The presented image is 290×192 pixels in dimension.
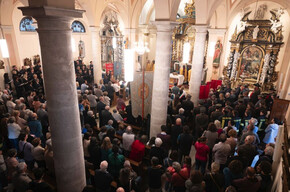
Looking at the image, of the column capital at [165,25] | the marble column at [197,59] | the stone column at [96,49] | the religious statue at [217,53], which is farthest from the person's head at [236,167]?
the religious statue at [217,53]

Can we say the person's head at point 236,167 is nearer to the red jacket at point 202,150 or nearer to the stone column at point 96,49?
the red jacket at point 202,150

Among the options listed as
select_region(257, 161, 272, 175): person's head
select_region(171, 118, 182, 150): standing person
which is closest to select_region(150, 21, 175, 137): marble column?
select_region(171, 118, 182, 150): standing person

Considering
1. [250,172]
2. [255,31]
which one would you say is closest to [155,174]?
[250,172]

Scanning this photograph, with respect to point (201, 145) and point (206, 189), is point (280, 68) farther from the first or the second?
point (206, 189)

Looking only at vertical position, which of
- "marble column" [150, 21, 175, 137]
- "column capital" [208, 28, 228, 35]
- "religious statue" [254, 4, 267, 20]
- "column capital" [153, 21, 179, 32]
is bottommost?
"marble column" [150, 21, 175, 137]

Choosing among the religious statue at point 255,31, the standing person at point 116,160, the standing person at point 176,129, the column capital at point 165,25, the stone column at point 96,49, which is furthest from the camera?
the religious statue at point 255,31

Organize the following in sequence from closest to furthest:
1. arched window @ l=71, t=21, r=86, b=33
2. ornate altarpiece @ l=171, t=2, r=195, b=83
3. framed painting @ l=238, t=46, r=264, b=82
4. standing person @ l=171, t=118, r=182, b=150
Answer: standing person @ l=171, t=118, r=182, b=150, framed painting @ l=238, t=46, r=264, b=82, ornate altarpiece @ l=171, t=2, r=195, b=83, arched window @ l=71, t=21, r=86, b=33

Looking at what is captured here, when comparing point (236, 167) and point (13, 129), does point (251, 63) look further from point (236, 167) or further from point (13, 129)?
point (13, 129)

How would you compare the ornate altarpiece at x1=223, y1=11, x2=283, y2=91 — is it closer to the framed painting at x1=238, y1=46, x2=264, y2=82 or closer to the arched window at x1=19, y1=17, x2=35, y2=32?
the framed painting at x1=238, y1=46, x2=264, y2=82

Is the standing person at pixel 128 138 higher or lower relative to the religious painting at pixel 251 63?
lower

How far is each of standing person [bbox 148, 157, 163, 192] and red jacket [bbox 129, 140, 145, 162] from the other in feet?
2.69

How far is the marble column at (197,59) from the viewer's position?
7.83m

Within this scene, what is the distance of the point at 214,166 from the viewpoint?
3.51 m

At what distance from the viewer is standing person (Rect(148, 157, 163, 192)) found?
356cm
